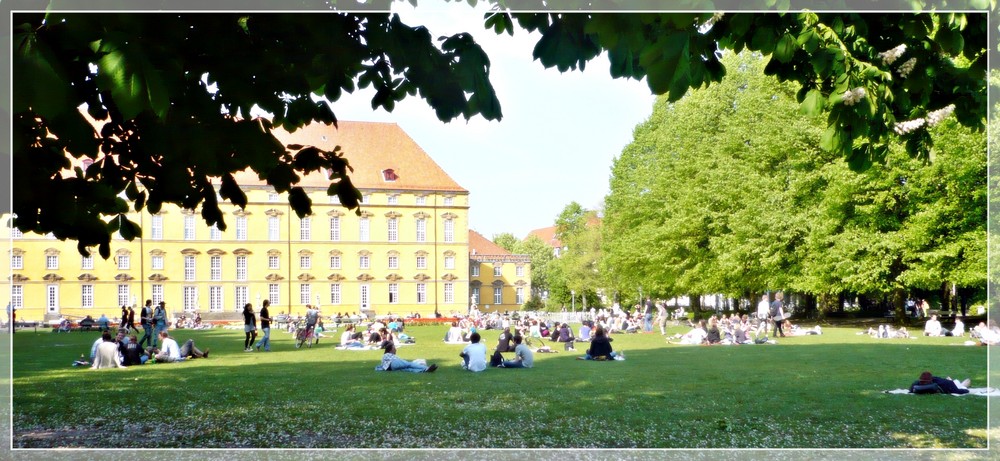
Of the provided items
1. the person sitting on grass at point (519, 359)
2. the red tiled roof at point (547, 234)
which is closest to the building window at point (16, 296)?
the red tiled roof at point (547, 234)

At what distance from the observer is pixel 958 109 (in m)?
7.50

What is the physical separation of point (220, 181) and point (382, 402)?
15.5 feet

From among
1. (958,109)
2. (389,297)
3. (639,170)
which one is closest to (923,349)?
(639,170)

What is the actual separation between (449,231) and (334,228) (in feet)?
6.65

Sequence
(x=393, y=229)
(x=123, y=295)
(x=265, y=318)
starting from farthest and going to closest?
(x=265, y=318), (x=393, y=229), (x=123, y=295)

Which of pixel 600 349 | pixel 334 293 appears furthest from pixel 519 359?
pixel 334 293

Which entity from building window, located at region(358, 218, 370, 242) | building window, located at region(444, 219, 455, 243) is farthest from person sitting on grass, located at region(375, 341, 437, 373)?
building window, located at region(358, 218, 370, 242)

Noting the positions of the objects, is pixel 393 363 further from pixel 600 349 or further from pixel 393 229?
pixel 600 349

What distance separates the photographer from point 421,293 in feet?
35.5

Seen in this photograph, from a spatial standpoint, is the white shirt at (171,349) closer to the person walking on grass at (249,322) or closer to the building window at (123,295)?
the person walking on grass at (249,322)

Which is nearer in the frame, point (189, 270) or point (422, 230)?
point (189, 270)

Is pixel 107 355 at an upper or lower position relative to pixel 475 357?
upper

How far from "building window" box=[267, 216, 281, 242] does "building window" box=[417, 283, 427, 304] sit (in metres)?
2.49

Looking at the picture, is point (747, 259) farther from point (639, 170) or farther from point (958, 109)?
point (958, 109)
